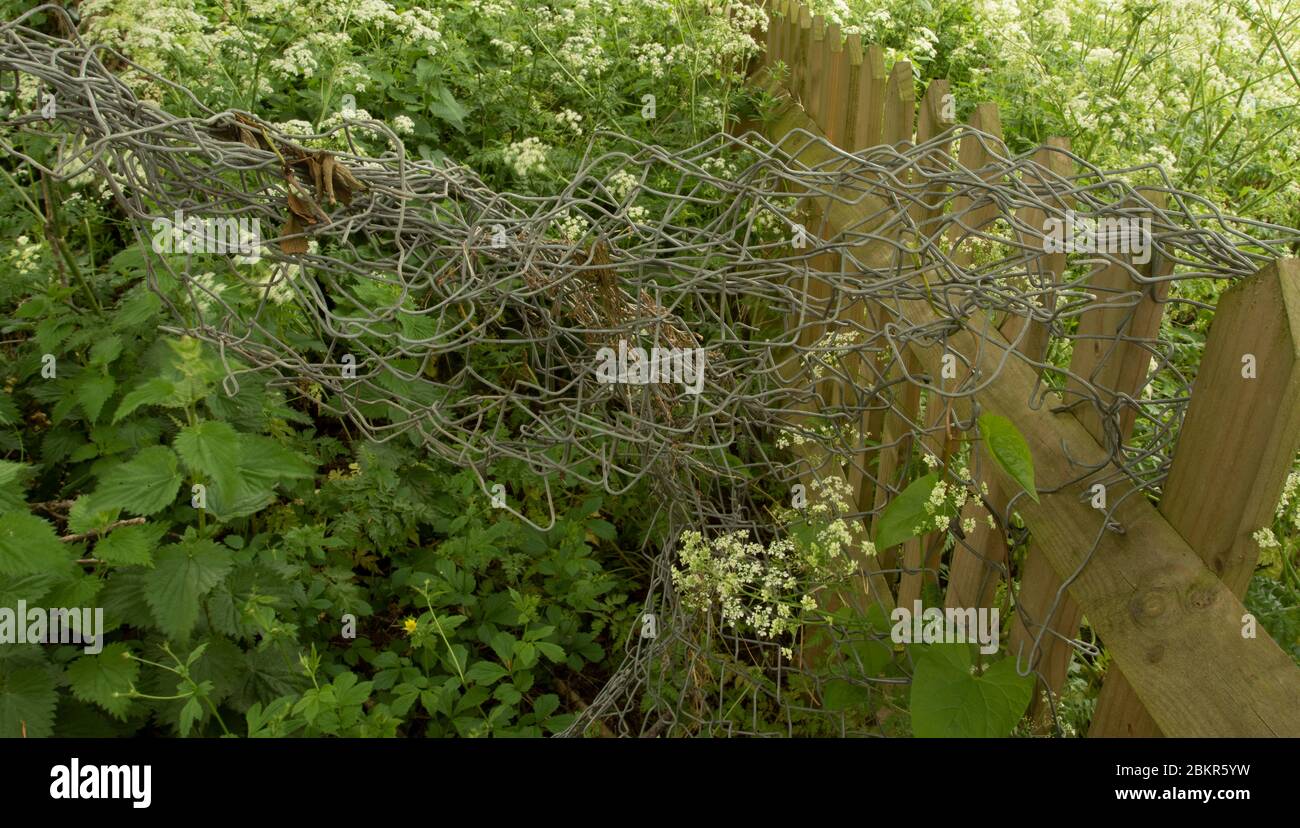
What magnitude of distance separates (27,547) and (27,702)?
0.32 meters

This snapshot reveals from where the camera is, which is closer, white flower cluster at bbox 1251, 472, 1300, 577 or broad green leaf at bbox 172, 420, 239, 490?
white flower cluster at bbox 1251, 472, 1300, 577

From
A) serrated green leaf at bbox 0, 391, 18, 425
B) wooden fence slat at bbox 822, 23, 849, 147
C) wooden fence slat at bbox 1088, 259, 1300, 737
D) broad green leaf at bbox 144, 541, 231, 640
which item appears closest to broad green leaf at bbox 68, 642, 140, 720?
broad green leaf at bbox 144, 541, 231, 640

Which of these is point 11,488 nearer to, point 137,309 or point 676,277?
point 137,309

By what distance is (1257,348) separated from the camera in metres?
1.33

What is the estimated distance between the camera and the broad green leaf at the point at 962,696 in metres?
1.62

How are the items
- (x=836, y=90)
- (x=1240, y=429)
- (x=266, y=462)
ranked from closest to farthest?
1. (x=1240, y=429)
2. (x=266, y=462)
3. (x=836, y=90)

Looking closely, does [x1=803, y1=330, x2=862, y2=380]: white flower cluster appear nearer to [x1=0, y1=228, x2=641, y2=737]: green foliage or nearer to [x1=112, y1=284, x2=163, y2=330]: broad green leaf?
[x1=0, y1=228, x2=641, y2=737]: green foliage

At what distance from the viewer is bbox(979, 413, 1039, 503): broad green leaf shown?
4.94ft

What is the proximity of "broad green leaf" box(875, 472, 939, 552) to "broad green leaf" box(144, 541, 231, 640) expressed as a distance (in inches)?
51.1

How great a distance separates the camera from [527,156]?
2789mm

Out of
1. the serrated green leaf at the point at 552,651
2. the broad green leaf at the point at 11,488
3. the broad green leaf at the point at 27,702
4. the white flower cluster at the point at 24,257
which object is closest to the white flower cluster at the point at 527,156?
the white flower cluster at the point at 24,257

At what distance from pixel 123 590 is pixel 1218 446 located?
6.64 ft

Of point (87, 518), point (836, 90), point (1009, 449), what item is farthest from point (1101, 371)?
point (87, 518)
